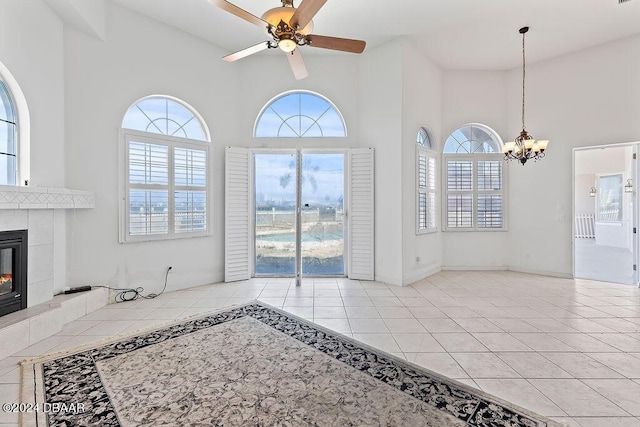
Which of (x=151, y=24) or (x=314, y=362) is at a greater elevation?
(x=151, y=24)

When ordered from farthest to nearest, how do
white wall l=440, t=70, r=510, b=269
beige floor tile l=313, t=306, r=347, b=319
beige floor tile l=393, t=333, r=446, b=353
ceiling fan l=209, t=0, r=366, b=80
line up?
white wall l=440, t=70, r=510, b=269, beige floor tile l=313, t=306, r=347, b=319, beige floor tile l=393, t=333, r=446, b=353, ceiling fan l=209, t=0, r=366, b=80

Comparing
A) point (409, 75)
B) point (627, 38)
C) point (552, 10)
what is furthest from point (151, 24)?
point (627, 38)

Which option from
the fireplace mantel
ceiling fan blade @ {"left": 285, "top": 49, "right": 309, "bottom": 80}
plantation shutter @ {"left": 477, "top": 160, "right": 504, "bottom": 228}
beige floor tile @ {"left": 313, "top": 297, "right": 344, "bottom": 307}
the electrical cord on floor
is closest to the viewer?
the fireplace mantel

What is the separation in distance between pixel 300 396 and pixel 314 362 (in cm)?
42

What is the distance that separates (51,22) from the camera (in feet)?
10.6

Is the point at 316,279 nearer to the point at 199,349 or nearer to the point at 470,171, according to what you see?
the point at 199,349

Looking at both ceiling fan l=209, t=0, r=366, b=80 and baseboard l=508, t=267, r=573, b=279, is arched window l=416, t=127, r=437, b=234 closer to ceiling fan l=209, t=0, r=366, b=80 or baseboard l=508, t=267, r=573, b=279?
baseboard l=508, t=267, r=573, b=279

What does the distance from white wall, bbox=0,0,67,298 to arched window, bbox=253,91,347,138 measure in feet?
8.94

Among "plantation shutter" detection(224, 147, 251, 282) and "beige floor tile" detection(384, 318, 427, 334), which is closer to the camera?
"beige floor tile" detection(384, 318, 427, 334)

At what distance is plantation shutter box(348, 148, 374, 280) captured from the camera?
4871 millimetres

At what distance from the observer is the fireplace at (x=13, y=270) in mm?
2725

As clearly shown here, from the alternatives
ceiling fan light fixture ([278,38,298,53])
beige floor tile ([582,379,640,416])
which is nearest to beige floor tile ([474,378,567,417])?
beige floor tile ([582,379,640,416])

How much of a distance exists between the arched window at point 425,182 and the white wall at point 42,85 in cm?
497

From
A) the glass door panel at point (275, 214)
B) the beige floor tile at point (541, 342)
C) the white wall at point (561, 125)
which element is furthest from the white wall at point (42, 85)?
the white wall at point (561, 125)
